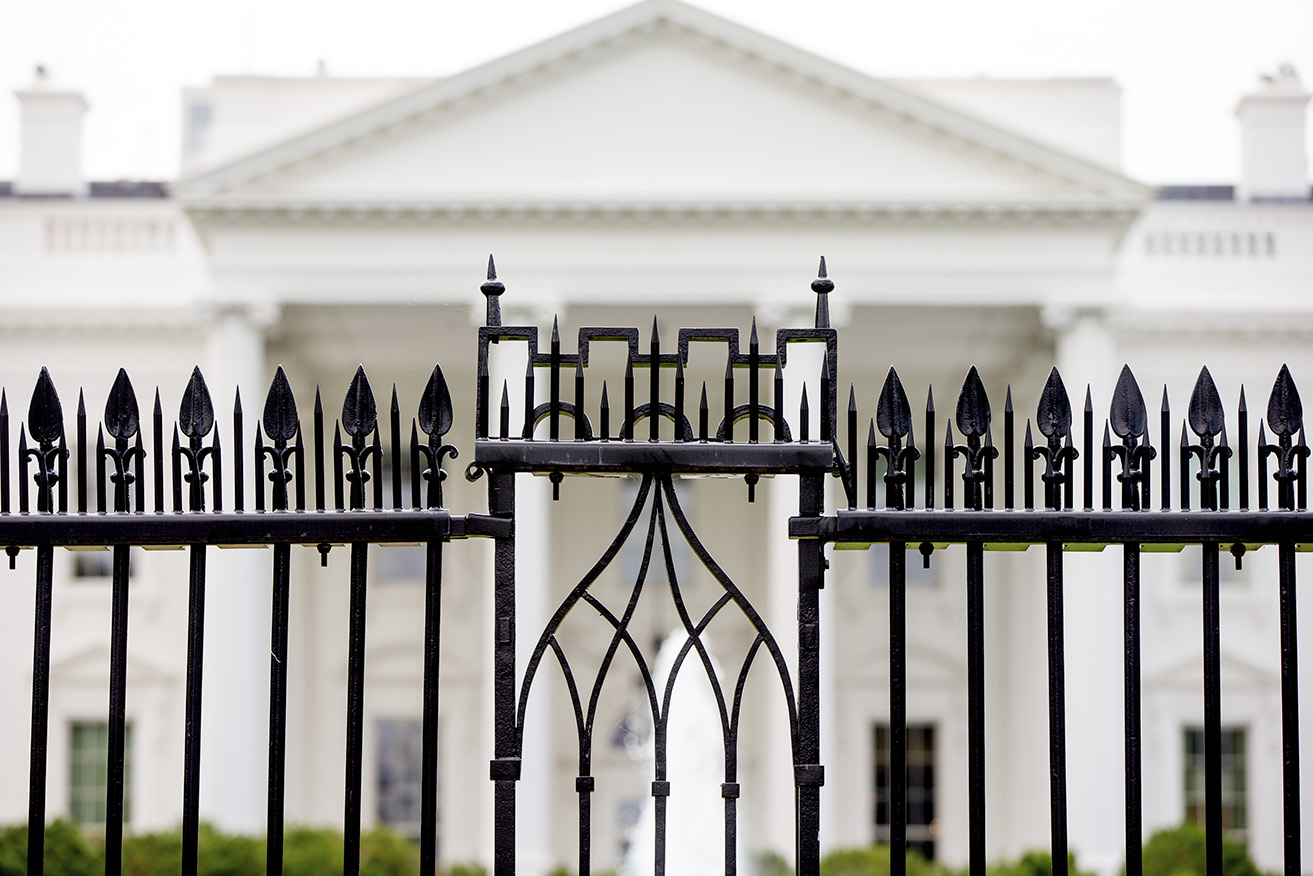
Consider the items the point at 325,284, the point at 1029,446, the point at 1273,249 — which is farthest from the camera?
the point at 1273,249

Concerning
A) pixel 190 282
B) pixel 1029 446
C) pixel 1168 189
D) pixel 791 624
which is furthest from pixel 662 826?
pixel 1168 189

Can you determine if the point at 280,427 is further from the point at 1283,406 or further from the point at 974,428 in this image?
the point at 1283,406

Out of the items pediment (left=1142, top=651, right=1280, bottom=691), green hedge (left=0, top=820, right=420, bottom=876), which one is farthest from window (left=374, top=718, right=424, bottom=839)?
pediment (left=1142, top=651, right=1280, bottom=691)

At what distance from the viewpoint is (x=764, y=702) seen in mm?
24812

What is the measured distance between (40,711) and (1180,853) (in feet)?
55.3

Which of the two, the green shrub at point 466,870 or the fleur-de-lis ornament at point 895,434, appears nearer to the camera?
the fleur-de-lis ornament at point 895,434

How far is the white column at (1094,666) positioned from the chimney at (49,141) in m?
17.8

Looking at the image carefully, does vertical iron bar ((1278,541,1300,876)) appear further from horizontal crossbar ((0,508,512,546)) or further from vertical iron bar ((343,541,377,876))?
vertical iron bar ((343,541,377,876))

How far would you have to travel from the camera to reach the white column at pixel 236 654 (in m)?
20.1

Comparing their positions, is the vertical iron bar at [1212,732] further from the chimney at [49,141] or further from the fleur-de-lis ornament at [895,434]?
the chimney at [49,141]

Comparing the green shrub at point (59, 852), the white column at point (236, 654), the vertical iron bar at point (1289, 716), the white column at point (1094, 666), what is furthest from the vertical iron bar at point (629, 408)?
the white column at point (236, 654)

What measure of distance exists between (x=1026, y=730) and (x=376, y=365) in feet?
41.7

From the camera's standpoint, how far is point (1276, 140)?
27.1m

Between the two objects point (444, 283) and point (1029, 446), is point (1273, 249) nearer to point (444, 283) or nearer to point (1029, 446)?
point (444, 283)
